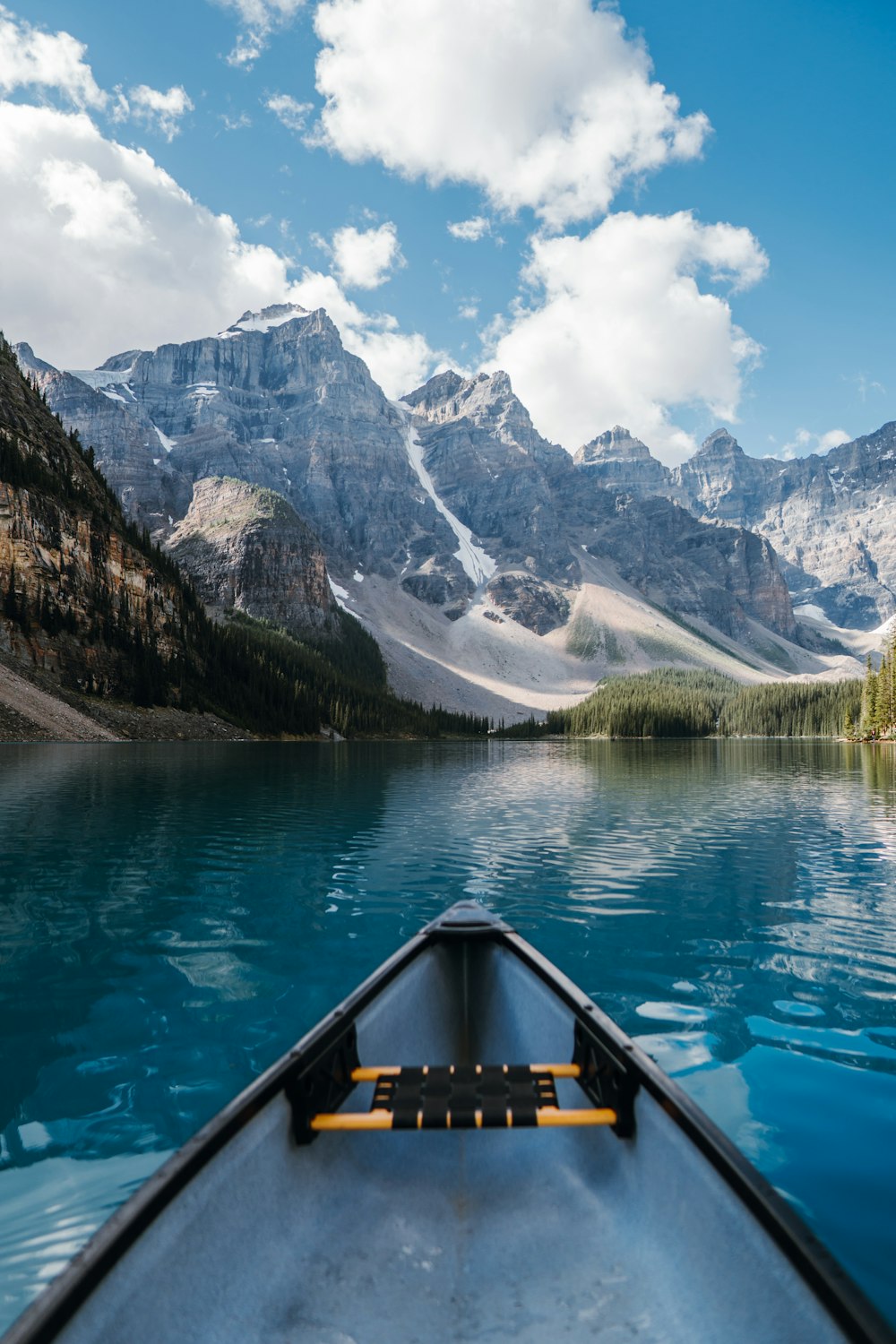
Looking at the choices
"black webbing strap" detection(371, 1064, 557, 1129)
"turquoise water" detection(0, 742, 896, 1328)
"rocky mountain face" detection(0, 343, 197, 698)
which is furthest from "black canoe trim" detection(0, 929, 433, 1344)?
"rocky mountain face" detection(0, 343, 197, 698)

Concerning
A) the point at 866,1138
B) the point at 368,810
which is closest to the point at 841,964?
the point at 866,1138

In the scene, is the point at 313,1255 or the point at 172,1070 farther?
the point at 172,1070

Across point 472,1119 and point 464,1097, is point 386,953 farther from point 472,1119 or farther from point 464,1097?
point 472,1119

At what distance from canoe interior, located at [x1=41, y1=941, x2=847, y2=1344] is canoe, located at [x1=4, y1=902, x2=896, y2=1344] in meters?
0.01

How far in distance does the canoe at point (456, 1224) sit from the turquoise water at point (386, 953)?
5.94ft

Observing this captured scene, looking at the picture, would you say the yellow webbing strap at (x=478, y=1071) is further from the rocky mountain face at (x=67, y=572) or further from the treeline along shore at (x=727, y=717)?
the treeline along shore at (x=727, y=717)

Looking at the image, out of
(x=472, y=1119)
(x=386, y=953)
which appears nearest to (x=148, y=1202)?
(x=472, y=1119)

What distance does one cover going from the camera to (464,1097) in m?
4.56

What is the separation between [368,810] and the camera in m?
29.0

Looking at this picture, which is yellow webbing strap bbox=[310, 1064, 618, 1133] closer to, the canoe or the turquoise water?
the canoe

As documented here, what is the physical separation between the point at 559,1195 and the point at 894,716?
118 meters

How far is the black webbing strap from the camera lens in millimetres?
4301

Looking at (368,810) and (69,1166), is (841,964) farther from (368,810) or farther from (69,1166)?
(368,810)

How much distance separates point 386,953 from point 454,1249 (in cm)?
759
